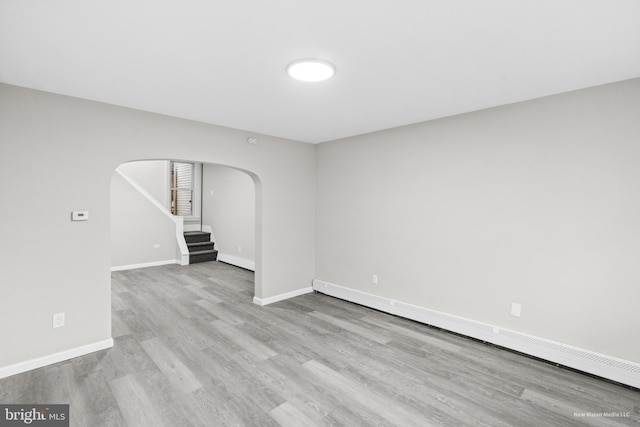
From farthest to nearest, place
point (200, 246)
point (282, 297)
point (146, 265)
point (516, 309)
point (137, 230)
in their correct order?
point (200, 246), point (146, 265), point (137, 230), point (282, 297), point (516, 309)

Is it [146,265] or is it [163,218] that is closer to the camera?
[146,265]

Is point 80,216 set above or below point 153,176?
below

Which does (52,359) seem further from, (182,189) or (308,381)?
(182,189)

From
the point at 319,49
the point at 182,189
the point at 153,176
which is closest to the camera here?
the point at 319,49

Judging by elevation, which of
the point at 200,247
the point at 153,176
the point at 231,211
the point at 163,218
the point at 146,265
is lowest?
the point at 146,265

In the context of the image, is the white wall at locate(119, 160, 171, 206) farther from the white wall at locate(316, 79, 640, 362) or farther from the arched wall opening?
the white wall at locate(316, 79, 640, 362)

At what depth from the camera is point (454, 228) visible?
11.2 ft

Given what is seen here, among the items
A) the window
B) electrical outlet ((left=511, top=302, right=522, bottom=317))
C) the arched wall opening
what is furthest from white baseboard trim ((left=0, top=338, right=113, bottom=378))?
the window

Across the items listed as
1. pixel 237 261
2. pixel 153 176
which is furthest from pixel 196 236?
pixel 153 176

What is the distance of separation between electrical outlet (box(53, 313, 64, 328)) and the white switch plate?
887 mm

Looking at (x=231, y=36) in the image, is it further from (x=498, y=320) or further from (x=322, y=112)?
(x=498, y=320)

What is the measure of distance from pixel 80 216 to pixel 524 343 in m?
4.44

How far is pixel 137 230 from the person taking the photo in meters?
6.52

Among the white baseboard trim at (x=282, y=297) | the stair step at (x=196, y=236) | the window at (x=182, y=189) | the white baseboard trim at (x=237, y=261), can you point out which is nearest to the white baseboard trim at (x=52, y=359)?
the white baseboard trim at (x=282, y=297)
